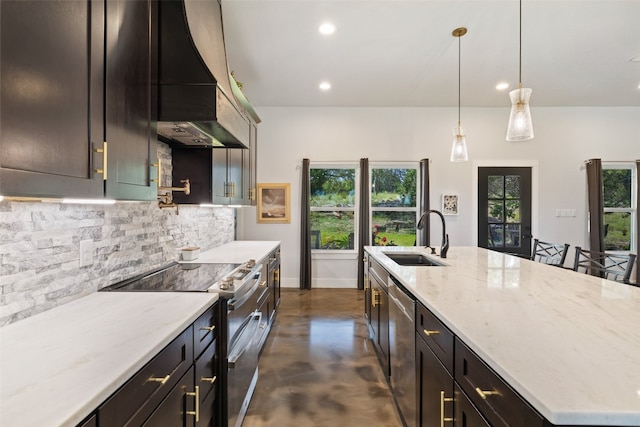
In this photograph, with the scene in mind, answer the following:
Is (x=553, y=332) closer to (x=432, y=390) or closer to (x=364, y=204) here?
(x=432, y=390)

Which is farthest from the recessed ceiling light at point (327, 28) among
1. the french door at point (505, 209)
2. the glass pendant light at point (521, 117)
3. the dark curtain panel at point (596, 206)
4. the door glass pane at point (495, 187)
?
the dark curtain panel at point (596, 206)

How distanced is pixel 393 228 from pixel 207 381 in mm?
4374

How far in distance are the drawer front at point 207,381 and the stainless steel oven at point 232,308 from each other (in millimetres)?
65

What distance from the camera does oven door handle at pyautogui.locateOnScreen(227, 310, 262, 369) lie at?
68.2 inches

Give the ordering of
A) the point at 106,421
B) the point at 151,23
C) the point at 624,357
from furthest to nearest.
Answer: the point at 151,23
the point at 624,357
the point at 106,421

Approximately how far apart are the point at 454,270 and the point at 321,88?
323 cm

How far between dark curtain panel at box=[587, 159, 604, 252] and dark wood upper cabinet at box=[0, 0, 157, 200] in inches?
248

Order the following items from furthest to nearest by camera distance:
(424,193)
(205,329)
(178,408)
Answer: (424,193) < (205,329) < (178,408)

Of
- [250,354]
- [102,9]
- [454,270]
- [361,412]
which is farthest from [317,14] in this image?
[361,412]

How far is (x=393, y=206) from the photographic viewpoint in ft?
17.9

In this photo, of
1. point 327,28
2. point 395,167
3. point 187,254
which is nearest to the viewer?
point 187,254

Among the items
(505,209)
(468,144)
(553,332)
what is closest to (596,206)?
(505,209)

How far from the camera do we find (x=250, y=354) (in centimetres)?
216

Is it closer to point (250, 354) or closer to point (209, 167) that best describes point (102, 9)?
point (209, 167)
